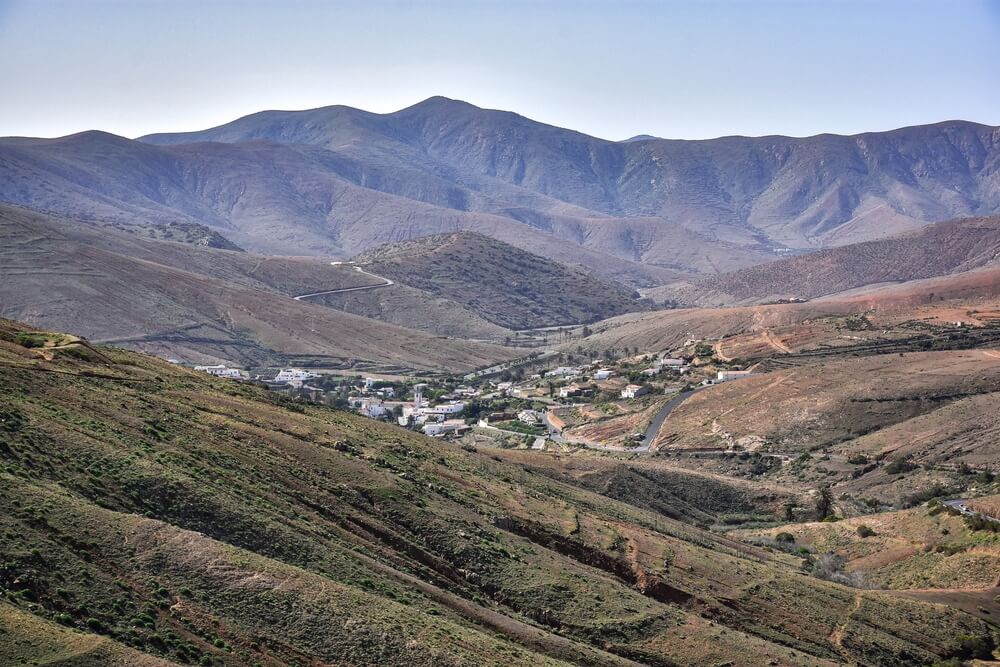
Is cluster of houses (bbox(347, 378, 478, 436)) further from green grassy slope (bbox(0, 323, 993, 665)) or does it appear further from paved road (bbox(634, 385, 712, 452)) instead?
green grassy slope (bbox(0, 323, 993, 665))

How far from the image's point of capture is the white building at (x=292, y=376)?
11393 centimetres

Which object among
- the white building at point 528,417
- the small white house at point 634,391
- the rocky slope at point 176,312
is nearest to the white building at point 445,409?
the white building at point 528,417

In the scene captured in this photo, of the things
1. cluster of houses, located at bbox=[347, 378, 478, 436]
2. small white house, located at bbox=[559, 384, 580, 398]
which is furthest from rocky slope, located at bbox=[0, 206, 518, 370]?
small white house, located at bbox=[559, 384, 580, 398]

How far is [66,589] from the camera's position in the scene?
21594 mm

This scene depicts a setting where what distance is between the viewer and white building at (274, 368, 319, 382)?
4485 inches

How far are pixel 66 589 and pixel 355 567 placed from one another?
807 centimetres

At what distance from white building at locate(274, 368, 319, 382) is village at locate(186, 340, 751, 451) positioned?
152mm

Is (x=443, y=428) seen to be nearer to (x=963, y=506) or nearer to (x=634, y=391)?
(x=634, y=391)

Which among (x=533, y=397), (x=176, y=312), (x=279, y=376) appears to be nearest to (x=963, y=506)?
(x=533, y=397)

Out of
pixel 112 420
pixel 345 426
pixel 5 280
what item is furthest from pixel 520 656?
pixel 5 280

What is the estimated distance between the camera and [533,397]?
106 meters

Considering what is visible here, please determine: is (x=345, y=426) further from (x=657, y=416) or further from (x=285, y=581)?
(x=657, y=416)

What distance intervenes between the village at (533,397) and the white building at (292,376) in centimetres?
15

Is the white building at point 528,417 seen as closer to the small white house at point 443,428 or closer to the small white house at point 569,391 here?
the small white house at point 443,428
